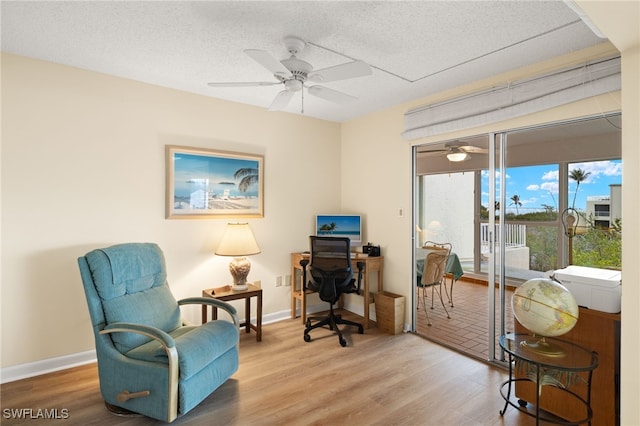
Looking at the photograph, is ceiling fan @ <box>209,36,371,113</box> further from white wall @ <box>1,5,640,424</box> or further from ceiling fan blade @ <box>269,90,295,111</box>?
white wall @ <box>1,5,640,424</box>

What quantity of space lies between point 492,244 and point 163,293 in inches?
113

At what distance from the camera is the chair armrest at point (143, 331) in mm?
2012

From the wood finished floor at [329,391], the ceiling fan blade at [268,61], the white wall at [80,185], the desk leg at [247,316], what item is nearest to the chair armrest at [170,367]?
the wood finished floor at [329,391]

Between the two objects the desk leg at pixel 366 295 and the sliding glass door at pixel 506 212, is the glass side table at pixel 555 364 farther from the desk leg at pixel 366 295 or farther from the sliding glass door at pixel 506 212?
the desk leg at pixel 366 295

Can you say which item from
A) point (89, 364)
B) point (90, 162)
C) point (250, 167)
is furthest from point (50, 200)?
point (250, 167)

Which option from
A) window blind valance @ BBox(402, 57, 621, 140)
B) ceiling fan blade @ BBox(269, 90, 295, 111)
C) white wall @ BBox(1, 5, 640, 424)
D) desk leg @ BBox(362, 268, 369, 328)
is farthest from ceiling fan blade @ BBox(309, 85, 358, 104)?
desk leg @ BBox(362, 268, 369, 328)

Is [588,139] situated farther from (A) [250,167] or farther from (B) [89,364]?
(B) [89,364]

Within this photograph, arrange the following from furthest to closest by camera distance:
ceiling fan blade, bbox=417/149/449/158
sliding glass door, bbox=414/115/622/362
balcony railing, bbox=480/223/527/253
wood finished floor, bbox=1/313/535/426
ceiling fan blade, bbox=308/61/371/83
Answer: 1. ceiling fan blade, bbox=417/149/449/158
2. balcony railing, bbox=480/223/527/253
3. sliding glass door, bbox=414/115/622/362
4. wood finished floor, bbox=1/313/535/426
5. ceiling fan blade, bbox=308/61/371/83

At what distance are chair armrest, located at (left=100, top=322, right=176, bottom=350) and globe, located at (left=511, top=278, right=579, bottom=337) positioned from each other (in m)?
2.13

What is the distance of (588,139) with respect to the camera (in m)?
2.42

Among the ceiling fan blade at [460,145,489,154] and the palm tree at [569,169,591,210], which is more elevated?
the ceiling fan blade at [460,145,489,154]

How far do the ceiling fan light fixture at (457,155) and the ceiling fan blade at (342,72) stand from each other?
1626 mm

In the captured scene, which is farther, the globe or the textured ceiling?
the textured ceiling

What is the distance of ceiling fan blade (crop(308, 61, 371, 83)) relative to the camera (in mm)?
1994
